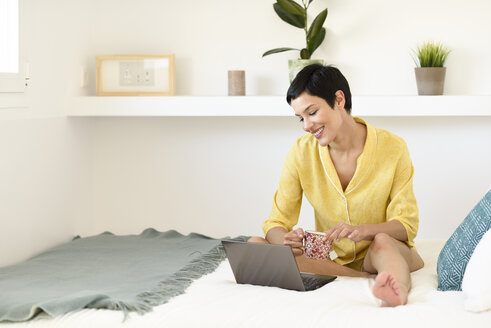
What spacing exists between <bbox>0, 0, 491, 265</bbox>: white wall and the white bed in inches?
49.6

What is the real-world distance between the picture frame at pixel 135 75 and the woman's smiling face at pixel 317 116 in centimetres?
113

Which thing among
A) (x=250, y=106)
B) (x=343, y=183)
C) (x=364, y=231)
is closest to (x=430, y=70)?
(x=250, y=106)

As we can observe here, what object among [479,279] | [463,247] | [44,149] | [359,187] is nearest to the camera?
[479,279]

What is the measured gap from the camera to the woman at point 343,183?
2.40 metres

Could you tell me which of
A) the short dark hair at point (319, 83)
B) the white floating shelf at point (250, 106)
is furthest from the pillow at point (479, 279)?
the white floating shelf at point (250, 106)

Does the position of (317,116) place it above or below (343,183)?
above

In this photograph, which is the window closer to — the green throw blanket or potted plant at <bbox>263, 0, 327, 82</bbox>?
the green throw blanket

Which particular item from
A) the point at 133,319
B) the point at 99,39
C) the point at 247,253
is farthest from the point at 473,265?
the point at 99,39

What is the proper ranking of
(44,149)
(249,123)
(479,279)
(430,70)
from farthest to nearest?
1. (249,123)
2. (430,70)
3. (44,149)
4. (479,279)

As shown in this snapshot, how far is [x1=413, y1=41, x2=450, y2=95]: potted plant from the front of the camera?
3238 millimetres

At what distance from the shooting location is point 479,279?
6.41 ft

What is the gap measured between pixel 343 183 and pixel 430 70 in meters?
0.97

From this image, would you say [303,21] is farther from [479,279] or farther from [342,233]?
[479,279]

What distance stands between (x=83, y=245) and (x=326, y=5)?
1502 mm
